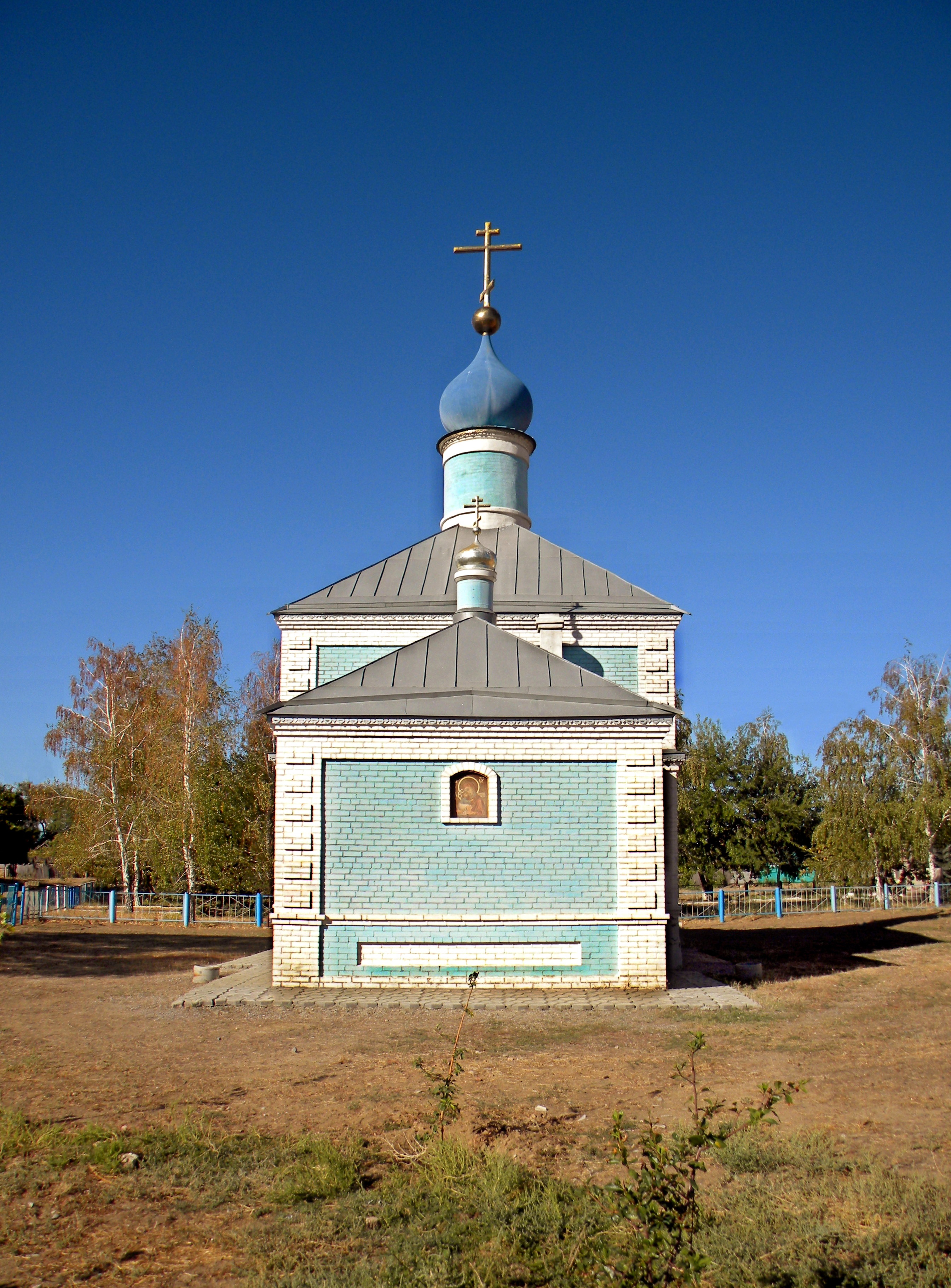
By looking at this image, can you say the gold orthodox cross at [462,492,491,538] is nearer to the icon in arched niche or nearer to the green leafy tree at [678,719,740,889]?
the icon in arched niche

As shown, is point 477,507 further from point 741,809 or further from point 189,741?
point 741,809

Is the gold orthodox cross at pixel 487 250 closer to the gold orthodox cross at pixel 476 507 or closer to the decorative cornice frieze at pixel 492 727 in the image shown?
the gold orthodox cross at pixel 476 507

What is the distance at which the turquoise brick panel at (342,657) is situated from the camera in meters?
14.5

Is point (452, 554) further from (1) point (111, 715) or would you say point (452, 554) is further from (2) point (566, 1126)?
(1) point (111, 715)

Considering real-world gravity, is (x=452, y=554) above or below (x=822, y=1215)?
above

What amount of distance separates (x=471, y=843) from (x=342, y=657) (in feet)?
15.5

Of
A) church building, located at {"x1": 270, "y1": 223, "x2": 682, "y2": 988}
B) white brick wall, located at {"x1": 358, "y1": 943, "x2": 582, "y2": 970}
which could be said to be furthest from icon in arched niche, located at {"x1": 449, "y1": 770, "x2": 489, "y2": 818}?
white brick wall, located at {"x1": 358, "y1": 943, "x2": 582, "y2": 970}

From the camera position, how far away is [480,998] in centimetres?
1011

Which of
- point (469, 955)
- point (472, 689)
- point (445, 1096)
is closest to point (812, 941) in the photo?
point (469, 955)

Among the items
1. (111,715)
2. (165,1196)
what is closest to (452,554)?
(165,1196)

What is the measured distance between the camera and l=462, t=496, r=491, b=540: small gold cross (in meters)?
14.5

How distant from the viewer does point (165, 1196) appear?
183 inches

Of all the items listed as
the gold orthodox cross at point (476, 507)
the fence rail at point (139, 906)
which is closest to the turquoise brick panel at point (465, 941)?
the gold orthodox cross at point (476, 507)

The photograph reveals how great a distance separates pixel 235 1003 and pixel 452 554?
8.08 meters
